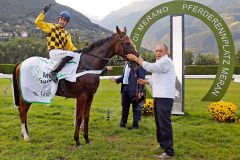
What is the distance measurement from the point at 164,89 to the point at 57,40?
2.47 meters

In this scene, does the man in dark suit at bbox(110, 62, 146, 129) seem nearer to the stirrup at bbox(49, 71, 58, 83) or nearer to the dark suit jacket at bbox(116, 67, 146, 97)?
the dark suit jacket at bbox(116, 67, 146, 97)

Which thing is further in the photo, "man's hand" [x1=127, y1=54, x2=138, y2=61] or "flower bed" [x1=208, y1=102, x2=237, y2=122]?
"flower bed" [x1=208, y1=102, x2=237, y2=122]

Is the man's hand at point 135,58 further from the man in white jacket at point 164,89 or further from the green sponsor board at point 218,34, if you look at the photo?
the green sponsor board at point 218,34

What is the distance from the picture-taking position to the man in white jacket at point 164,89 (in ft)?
17.9

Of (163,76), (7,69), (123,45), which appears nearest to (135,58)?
(123,45)

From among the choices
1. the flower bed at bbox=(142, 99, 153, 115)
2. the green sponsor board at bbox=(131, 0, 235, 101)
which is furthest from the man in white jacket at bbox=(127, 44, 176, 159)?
the green sponsor board at bbox=(131, 0, 235, 101)

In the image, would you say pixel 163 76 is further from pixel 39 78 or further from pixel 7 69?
pixel 7 69

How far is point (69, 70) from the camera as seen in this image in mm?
6387

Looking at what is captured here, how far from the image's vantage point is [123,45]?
20.7 ft

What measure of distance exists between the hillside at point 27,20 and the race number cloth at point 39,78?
121 metres

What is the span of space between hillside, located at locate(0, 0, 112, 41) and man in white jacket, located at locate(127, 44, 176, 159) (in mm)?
123173

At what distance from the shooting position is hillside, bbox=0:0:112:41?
14009cm

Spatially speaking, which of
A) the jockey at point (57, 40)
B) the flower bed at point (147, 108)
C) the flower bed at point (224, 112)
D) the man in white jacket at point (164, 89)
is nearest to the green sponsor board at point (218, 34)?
the flower bed at point (224, 112)

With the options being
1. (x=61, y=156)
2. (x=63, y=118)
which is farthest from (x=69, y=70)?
(x=63, y=118)
